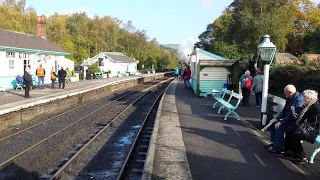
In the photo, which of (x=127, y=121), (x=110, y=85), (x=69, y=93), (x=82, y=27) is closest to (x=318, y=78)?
(x=127, y=121)

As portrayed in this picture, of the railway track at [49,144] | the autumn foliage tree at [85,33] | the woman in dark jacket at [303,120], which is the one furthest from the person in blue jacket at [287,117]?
the autumn foliage tree at [85,33]

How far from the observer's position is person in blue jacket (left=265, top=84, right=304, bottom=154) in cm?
677

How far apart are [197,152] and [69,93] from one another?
49.7ft

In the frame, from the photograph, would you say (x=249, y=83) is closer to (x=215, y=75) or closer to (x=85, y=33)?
(x=215, y=75)

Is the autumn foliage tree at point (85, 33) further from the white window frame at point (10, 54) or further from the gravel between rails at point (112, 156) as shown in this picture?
the gravel between rails at point (112, 156)

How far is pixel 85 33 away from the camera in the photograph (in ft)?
253

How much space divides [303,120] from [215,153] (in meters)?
1.83

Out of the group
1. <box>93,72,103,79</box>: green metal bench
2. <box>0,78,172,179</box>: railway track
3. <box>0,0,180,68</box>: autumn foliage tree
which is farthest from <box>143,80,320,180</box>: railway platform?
<box>0,0,180,68</box>: autumn foliage tree

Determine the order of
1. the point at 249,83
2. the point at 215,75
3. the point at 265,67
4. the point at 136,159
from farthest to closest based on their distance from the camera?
1. the point at 215,75
2. the point at 249,83
3. the point at 265,67
4. the point at 136,159

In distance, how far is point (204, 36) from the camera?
2985 inches

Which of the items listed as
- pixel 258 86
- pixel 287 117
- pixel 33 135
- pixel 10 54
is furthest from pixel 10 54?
pixel 287 117

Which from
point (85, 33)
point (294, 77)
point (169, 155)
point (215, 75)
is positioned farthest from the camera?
point (85, 33)

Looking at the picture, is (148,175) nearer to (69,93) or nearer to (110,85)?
(69,93)

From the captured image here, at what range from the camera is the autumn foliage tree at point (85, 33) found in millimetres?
55781
